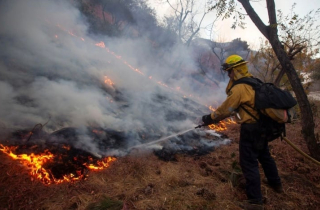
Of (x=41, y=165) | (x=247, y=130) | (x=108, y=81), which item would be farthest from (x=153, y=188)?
(x=108, y=81)

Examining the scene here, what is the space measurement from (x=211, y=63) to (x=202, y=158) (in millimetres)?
25442

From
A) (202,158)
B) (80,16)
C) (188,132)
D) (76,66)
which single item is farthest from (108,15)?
(202,158)

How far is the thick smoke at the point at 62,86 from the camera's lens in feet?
13.9

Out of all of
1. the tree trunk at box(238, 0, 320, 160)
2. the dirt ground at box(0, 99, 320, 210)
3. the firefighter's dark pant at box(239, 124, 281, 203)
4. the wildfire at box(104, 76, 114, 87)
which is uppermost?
the tree trunk at box(238, 0, 320, 160)

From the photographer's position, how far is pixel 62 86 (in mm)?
5312

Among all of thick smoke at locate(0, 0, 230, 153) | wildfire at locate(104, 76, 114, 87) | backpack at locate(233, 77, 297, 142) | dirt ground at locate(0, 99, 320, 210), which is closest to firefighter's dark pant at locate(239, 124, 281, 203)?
backpack at locate(233, 77, 297, 142)

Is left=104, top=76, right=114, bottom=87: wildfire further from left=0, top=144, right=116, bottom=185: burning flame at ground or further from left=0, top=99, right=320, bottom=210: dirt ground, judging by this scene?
left=0, top=144, right=116, bottom=185: burning flame at ground

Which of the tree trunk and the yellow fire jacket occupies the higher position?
the tree trunk

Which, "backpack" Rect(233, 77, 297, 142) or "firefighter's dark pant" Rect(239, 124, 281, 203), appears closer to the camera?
"backpack" Rect(233, 77, 297, 142)

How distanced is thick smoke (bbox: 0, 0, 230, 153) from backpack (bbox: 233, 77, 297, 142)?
2796 millimetres

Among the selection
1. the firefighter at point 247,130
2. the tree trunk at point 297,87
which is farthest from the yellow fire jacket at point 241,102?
the tree trunk at point 297,87

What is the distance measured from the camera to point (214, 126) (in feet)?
24.1

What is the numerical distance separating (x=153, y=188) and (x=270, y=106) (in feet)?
6.81

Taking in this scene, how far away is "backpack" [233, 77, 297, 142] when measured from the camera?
2551 mm
